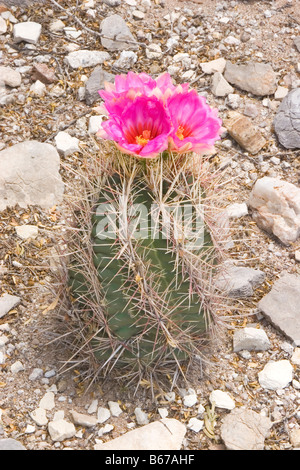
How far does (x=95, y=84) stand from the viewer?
10.5ft

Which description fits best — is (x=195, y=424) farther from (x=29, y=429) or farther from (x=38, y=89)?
(x=38, y=89)

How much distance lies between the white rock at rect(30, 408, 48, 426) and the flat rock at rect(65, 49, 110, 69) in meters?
1.68

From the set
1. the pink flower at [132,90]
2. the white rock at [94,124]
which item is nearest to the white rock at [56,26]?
the white rock at [94,124]

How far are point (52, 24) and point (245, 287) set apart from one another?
169cm

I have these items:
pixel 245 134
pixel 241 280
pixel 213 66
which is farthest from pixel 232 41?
pixel 241 280

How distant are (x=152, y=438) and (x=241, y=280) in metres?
0.70

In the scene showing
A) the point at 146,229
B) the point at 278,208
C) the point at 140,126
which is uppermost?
the point at 140,126

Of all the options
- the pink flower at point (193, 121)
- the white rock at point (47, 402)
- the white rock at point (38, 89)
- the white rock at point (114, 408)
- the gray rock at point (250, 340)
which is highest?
the pink flower at point (193, 121)

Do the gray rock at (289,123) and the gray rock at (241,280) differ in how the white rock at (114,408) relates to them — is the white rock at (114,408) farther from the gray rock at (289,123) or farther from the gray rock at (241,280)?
the gray rock at (289,123)

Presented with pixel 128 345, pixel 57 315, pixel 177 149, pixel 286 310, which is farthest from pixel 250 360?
pixel 177 149

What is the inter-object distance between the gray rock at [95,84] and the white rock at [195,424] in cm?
153

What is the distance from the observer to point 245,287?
2.59 m

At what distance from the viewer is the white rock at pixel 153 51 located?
3.42 meters

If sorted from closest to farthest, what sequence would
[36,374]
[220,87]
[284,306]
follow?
1. [36,374]
2. [284,306]
3. [220,87]
